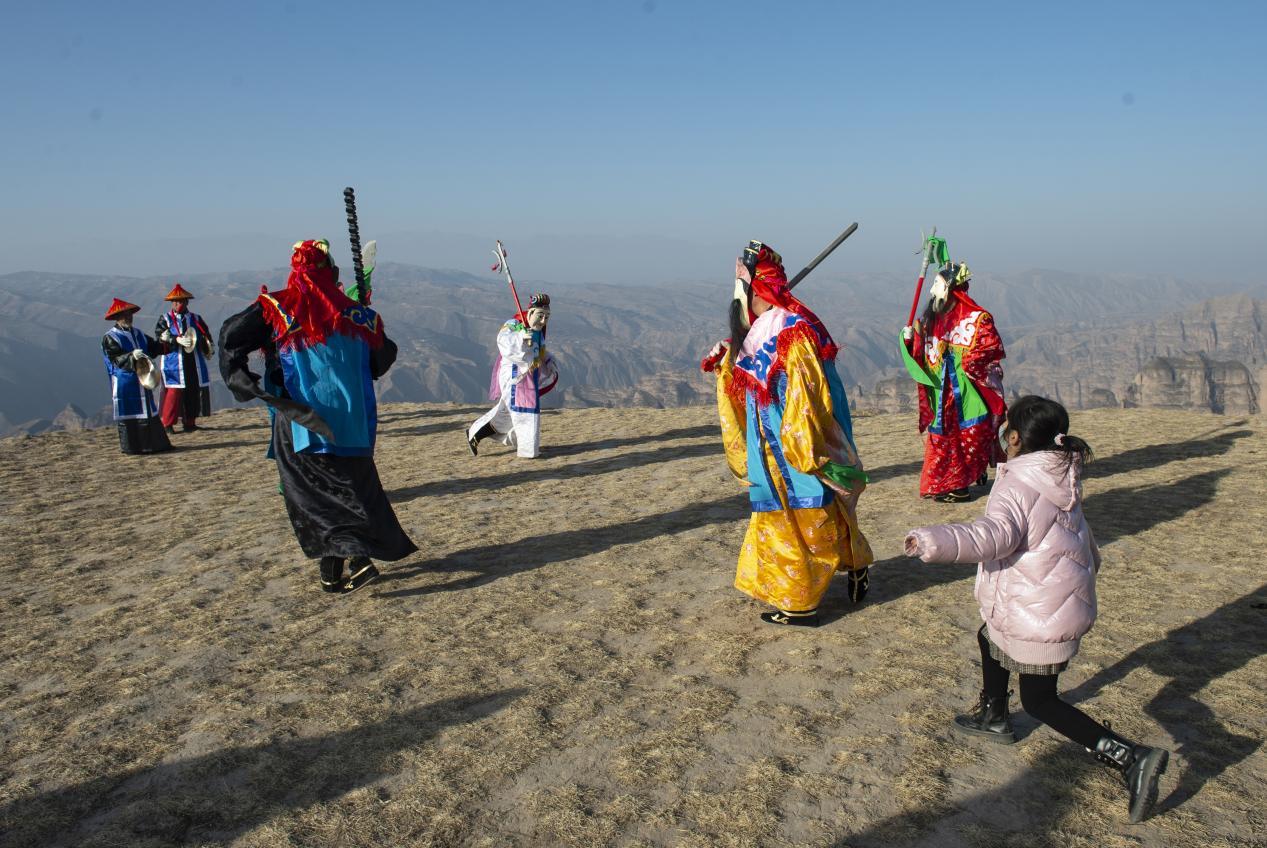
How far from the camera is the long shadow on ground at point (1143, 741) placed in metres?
2.80

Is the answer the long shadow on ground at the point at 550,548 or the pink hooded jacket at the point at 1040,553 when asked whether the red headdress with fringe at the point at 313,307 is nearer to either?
the long shadow on ground at the point at 550,548

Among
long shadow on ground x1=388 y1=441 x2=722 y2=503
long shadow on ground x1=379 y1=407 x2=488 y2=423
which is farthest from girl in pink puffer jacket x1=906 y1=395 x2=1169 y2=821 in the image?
long shadow on ground x1=379 y1=407 x2=488 y2=423

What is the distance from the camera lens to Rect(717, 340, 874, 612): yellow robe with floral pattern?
171 inches

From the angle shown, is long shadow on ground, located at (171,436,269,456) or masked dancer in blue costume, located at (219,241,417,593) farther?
long shadow on ground, located at (171,436,269,456)

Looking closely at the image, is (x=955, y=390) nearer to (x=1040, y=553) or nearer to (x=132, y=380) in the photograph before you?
(x=1040, y=553)

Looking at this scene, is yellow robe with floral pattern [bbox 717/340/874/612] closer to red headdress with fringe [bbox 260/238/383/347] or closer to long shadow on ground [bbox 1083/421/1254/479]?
red headdress with fringe [bbox 260/238/383/347]

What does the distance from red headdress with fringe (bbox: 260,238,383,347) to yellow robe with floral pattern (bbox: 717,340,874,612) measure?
2636 mm

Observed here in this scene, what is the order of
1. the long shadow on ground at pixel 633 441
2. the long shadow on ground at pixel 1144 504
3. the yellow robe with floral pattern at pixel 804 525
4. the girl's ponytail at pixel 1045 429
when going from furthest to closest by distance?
the long shadow on ground at pixel 633 441 < the long shadow on ground at pixel 1144 504 < the yellow robe with floral pattern at pixel 804 525 < the girl's ponytail at pixel 1045 429

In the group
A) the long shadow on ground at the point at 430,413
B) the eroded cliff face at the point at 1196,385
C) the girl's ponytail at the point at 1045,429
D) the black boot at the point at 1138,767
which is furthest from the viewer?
the eroded cliff face at the point at 1196,385

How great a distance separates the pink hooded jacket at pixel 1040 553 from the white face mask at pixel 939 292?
185 inches

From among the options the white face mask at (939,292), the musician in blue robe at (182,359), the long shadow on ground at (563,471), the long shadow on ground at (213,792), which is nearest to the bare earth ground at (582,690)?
the long shadow on ground at (213,792)

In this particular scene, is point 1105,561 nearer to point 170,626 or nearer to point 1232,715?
point 1232,715

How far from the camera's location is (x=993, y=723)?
3.34 meters

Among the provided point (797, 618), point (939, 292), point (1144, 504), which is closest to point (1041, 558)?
point (797, 618)
